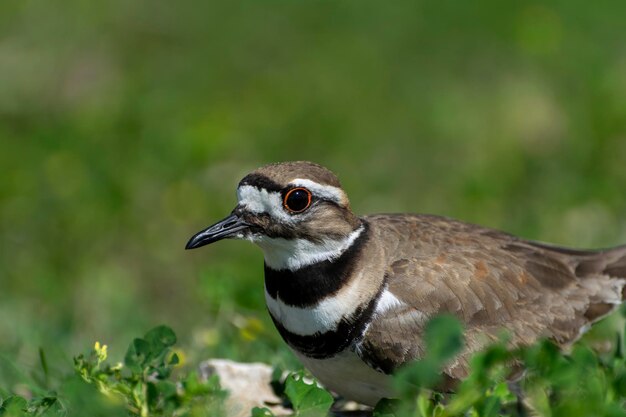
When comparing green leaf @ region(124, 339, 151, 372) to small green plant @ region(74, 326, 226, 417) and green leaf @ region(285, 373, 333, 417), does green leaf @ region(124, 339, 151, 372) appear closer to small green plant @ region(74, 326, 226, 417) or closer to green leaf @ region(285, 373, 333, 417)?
small green plant @ region(74, 326, 226, 417)

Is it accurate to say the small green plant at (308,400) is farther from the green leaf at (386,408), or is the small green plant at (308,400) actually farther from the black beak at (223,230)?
the black beak at (223,230)

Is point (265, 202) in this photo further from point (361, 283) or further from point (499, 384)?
point (499, 384)

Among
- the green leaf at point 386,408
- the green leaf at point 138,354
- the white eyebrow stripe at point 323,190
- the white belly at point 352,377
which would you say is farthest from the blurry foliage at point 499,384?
the white eyebrow stripe at point 323,190

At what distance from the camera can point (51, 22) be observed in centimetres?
1264

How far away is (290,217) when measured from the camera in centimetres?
567

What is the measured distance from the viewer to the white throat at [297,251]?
5.73m

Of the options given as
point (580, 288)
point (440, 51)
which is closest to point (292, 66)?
point (440, 51)

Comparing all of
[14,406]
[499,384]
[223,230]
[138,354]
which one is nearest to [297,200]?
[223,230]

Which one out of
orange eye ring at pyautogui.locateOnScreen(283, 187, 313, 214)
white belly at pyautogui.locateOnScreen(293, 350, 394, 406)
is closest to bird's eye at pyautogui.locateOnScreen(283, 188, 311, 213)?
orange eye ring at pyautogui.locateOnScreen(283, 187, 313, 214)

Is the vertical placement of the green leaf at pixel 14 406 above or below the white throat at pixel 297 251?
below

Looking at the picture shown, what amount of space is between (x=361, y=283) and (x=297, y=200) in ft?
1.72

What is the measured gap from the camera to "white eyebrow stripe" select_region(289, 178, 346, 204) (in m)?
5.67

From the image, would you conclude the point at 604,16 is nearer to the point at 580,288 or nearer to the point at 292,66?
the point at 292,66

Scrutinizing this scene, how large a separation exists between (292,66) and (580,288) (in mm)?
7373
